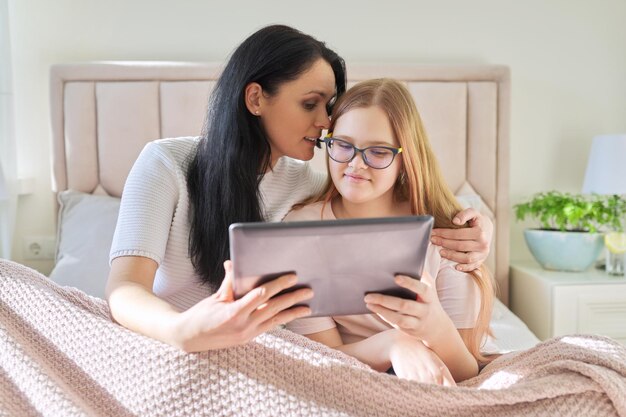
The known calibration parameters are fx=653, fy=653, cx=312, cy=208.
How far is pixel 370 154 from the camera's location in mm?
1299

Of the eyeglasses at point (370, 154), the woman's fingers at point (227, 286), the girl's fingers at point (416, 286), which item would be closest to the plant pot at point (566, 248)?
the eyeglasses at point (370, 154)

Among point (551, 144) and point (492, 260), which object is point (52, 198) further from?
point (551, 144)

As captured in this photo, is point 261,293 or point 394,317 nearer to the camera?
point 261,293

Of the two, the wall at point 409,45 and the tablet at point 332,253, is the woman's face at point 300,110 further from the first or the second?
the wall at point 409,45

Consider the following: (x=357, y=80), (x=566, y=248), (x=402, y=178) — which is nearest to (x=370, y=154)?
(x=402, y=178)

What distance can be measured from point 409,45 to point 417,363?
1902 mm

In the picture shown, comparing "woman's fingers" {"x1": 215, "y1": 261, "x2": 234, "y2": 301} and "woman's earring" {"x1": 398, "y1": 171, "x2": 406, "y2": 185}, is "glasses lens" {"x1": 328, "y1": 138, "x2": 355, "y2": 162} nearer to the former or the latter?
"woman's earring" {"x1": 398, "y1": 171, "x2": 406, "y2": 185}

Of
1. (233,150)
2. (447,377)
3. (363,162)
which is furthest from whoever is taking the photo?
(233,150)

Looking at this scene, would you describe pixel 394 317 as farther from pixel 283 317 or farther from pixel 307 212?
pixel 307 212

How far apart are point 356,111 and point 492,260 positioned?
4.71 ft

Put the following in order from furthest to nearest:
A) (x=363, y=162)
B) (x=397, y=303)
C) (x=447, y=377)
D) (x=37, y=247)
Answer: (x=37, y=247) < (x=363, y=162) < (x=447, y=377) < (x=397, y=303)

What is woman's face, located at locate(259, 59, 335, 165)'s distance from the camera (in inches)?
56.5

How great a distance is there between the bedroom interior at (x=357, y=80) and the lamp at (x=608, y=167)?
9.8 inches

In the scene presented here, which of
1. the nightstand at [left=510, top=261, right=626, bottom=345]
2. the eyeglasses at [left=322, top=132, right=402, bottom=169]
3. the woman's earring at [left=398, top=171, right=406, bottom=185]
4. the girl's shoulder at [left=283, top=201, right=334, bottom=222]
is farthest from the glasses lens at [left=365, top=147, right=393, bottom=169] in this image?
the nightstand at [left=510, top=261, right=626, bottom=345]
